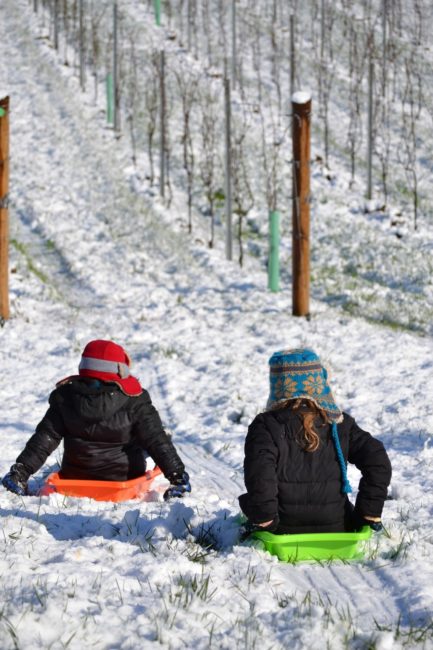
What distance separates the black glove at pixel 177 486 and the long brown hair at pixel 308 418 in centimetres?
137

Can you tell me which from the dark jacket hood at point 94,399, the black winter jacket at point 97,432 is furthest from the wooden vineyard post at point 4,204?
the dark jacket hood at point 94,399

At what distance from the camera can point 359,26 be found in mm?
32375

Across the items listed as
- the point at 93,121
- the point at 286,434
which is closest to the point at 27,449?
the point at 286,434

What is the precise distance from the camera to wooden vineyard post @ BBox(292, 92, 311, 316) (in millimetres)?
10945

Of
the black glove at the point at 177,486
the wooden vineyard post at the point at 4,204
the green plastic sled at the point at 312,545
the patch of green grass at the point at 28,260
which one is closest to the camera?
the green plastic sled at the point at 312,545

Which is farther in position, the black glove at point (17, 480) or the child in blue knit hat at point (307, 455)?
the black glove at point (17, 480)

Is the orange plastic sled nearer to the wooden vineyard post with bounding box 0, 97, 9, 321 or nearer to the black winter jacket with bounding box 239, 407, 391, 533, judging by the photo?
the black winter jacket with bounding box 239, 407, 391, 533

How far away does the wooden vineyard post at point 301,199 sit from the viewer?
10945 millimetres

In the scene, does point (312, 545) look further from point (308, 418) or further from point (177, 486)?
point (177, 486)

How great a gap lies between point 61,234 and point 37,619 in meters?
15.4

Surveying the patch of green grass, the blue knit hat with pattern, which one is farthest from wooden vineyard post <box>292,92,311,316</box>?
the blue knit hat with pattern

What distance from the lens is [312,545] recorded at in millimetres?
3629

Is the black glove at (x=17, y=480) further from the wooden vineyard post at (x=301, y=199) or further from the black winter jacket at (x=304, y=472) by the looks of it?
the wooden vineyard post at (x=301, y=199)

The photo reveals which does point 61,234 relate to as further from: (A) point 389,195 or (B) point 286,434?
(B) point 286,434
